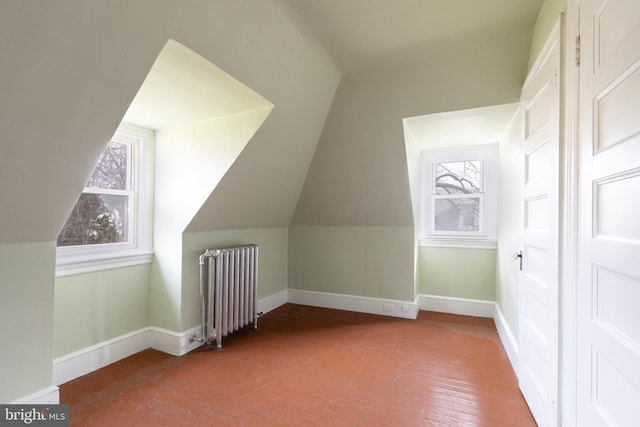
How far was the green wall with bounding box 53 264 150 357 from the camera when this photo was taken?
6.44 ft

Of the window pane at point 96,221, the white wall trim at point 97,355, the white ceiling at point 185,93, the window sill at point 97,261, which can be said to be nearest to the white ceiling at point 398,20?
the white ceiling at point 185,93

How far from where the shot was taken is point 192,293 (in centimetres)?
251

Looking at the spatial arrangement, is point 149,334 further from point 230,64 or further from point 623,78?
point 623,78

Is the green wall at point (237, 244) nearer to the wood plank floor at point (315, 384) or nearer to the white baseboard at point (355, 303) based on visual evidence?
the white baseboard at point (355, 303)

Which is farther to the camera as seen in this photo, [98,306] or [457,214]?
[457,214]

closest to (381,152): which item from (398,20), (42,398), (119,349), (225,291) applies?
(398,20)

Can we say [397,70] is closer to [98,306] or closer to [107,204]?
[107,204]

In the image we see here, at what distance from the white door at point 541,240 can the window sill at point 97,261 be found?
2950 millimetres

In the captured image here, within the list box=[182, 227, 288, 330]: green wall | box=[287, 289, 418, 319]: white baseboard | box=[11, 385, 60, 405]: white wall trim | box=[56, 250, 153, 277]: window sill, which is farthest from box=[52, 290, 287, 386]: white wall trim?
box=[287, 289, 418, 319]: white baseboard

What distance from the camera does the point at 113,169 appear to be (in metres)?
2.37

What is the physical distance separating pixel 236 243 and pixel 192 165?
100 cm

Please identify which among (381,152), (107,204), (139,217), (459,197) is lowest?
(139,217)

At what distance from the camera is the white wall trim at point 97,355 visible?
6.36 feet

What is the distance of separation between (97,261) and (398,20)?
2773 mm
